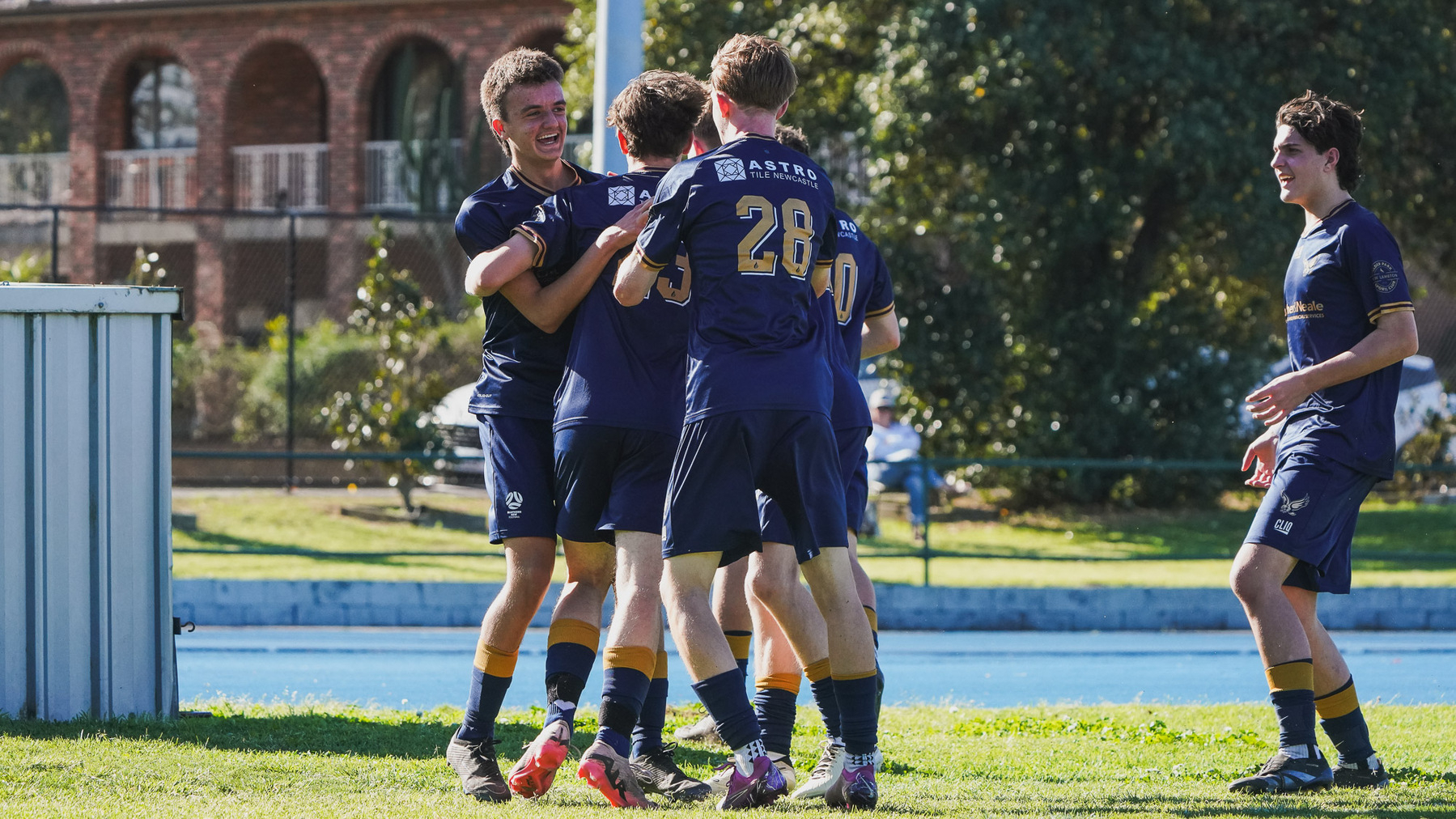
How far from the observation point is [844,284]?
5059 mm

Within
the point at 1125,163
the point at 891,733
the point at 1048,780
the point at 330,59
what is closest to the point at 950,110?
the point at 1125,163

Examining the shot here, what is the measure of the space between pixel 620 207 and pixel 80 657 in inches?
105

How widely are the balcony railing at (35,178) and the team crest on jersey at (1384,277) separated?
27.9 meters

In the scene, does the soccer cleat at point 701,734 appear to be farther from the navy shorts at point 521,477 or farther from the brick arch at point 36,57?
the brick arch at point 36,57

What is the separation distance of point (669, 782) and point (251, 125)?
2629 cm

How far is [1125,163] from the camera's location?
1636 centimetres

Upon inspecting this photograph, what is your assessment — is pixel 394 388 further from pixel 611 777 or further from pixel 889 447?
pixel 611 777

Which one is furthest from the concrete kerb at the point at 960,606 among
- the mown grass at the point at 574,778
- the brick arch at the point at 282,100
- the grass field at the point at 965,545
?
the brick arch at the point at 282,100

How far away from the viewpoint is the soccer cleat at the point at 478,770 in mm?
4156

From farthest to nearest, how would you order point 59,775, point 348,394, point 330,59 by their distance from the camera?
point 330,59
point 348,394
point 59,775

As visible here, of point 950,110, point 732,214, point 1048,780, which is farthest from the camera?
point 950,110

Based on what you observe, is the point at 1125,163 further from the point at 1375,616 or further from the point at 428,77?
the point at 428,77

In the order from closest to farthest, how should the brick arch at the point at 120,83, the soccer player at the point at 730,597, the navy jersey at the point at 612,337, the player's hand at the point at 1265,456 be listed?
the navy jersey at the point at 612,337, the player's hand at the point at 1265,456, the soccer player at the point at 730,597, the brick arch at the point at 120,83

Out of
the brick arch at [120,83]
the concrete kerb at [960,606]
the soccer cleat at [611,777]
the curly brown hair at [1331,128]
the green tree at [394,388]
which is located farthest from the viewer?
the brick arch at [120,83]
